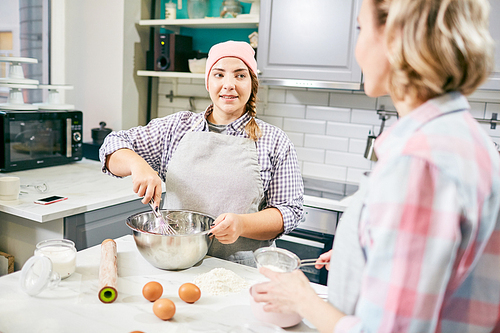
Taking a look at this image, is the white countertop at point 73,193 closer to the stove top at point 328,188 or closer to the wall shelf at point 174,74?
the stove top at point 328,188

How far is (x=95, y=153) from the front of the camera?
114 inches

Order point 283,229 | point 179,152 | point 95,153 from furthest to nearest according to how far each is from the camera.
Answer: point 95,153, point 179,152, point 283,229

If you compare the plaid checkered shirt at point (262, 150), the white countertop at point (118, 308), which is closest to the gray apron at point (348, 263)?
the white countertop at point (118, 308)

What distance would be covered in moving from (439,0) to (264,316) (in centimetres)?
73

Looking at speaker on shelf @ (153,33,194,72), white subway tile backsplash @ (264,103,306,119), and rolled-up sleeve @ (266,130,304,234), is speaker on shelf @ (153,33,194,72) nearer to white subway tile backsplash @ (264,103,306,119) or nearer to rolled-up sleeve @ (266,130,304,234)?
white subway tile backsplash @ (264,103,306,119)

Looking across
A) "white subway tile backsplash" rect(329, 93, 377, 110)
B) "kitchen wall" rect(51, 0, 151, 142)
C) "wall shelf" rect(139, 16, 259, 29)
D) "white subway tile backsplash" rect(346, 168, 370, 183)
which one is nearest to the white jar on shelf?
"wall shelf" rect(139, 16, 259, 29)

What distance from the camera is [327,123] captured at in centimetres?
285

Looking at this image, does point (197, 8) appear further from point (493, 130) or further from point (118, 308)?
→ point (118, 308)

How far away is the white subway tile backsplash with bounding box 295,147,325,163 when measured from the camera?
2893 millimetres

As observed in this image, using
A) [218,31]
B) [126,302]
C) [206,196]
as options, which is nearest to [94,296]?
[126,302]

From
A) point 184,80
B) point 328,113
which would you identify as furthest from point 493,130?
point 184,80

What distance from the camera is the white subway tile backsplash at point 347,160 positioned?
110 inches

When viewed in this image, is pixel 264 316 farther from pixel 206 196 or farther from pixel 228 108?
pixel 228 108

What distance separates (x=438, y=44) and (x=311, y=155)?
91.7 inches
